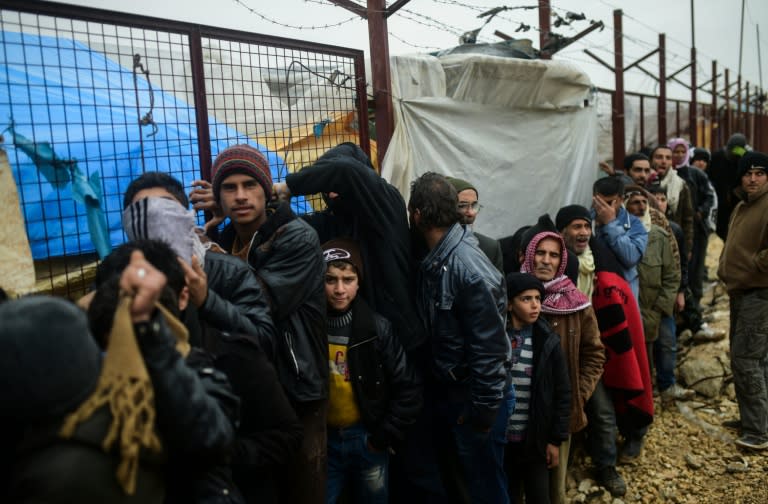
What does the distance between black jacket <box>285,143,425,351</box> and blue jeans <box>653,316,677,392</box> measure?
314 centimetres

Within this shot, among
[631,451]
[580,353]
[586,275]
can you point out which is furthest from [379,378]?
[631,451]

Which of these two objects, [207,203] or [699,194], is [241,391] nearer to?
[207,203]

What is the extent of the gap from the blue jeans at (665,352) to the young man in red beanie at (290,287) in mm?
3691

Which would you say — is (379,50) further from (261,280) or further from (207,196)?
(261,280)

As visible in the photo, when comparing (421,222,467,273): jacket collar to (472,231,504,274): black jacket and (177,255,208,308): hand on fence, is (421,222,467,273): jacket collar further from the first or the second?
(177,255,208,308): hand on fence

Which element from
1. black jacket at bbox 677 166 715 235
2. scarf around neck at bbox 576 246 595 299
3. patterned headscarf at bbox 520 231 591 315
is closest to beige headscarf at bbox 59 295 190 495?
patterned headscarf at bbox 520 231 591 315

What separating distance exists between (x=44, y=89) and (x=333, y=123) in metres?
1.62

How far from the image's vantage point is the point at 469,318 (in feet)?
8.26

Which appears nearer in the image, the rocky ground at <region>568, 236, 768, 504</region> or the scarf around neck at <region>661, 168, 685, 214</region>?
the rocky ground at <region>568, 236, 768, 504</region>

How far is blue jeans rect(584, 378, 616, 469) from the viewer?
366 centimetres

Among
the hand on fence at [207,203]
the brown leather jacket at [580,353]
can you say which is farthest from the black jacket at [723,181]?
the hand on fence at [207,203]

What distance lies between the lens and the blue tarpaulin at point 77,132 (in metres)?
2.14

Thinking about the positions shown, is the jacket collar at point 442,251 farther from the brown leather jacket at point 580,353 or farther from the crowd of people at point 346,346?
the brown leather jacket at point 580,353

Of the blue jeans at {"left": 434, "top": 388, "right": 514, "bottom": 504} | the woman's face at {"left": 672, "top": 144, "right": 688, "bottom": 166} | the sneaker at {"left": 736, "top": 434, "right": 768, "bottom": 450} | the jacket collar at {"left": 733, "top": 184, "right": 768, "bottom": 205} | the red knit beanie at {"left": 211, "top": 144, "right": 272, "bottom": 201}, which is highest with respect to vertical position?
the woman's face at {"left": 672, "top": 144, "right": 688, "bottom": 166}
